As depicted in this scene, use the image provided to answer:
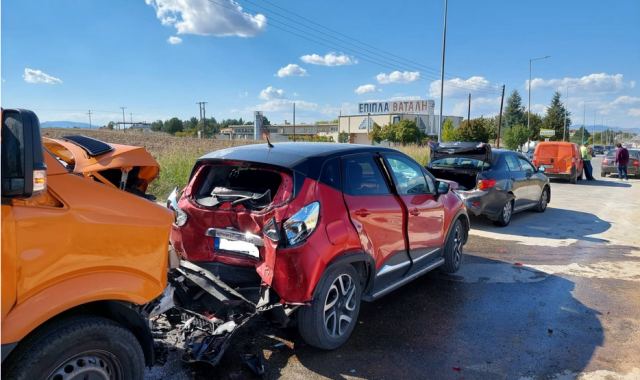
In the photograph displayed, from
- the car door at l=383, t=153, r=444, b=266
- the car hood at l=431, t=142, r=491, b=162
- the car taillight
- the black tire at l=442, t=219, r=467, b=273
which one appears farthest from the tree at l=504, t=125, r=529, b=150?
the car door at l=383, t=153, r=444, b=266

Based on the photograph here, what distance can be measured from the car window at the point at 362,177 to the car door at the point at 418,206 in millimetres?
→ 237

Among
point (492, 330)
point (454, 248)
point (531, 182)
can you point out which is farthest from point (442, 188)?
point (531, 182)

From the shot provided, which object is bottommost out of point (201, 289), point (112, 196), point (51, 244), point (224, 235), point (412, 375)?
point (412, 375)

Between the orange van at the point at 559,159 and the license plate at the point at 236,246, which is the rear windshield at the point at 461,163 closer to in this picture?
the license plate at the point at 236,246

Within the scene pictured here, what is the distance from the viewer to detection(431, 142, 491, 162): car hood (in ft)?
29.6

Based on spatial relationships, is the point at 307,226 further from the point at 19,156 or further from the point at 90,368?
the point at 19,156

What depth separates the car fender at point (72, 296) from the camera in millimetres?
2057

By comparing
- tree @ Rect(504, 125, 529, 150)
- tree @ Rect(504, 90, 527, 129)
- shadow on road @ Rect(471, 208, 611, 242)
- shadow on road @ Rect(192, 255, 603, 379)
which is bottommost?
shadow on road @ Rect(192, 255, 603, 379)

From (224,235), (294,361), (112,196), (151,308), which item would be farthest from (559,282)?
(112,196)

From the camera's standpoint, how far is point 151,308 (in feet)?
9.76

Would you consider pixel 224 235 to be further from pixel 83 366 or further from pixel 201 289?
pixel 83 366

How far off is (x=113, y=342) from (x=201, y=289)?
4.40 feet

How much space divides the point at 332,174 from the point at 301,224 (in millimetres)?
611

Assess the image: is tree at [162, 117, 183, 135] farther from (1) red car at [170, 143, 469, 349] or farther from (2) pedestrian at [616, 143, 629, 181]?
(1) red car at [170, 143, 469, 349]
